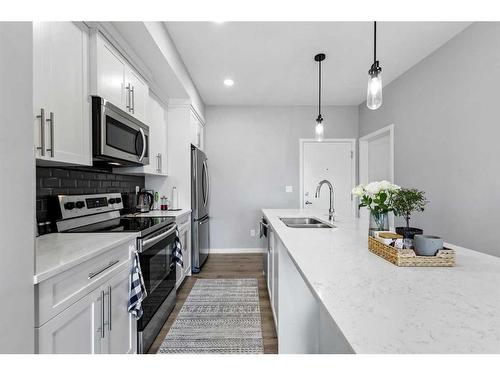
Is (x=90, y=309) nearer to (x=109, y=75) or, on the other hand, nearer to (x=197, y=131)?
(x=109, y=75)

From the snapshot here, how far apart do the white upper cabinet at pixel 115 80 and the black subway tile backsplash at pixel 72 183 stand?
602 mm

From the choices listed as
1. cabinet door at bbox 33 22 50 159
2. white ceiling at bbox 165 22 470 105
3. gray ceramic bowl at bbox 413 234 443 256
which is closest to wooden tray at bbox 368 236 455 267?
gray ceramic bowl at bbox 413 234 443 256

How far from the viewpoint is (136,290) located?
151cm

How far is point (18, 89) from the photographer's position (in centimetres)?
78

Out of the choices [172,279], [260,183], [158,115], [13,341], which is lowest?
[172,279]

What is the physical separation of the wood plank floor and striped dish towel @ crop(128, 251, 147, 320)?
522 millimetres

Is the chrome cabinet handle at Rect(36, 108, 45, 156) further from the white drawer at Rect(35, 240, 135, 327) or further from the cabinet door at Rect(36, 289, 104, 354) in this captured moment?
the cabinet door at Rect(36, 289, 104, 354)

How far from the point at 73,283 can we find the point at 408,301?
1.21 m

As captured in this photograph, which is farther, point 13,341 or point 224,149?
point 224,149

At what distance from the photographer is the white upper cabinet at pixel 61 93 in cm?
129
